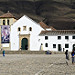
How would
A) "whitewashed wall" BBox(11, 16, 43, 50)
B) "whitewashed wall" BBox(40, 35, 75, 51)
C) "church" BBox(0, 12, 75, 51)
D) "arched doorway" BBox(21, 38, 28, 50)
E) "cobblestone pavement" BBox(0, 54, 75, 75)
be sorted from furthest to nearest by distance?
"arched doorway" BBox(21, 38, 28, 50), "whitewashed wall" BBox(11, 16, 43, 50), "church" BBox(0, 12, 75, 51), "whitewashed wall" BBox(40, 35, 75, 51), "cobblestone pavement" BBox(0, 54, 75, 75)

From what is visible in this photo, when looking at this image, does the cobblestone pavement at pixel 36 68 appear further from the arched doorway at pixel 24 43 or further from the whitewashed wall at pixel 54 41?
the arched doorway at pixel 24 43

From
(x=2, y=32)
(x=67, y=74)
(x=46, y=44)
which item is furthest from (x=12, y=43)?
(x=67, y=74)

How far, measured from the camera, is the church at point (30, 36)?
68000 mm

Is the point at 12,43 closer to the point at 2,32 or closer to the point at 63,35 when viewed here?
the point at 2,32

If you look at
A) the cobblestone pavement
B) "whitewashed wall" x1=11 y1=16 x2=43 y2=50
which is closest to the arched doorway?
"whitewashed wall" x1=11 y1=16 x2=43 y2=50

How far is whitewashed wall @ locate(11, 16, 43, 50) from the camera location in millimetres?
69562

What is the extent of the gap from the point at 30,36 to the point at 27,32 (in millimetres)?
1292

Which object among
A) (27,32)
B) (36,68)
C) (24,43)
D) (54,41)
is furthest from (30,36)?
(36,68)

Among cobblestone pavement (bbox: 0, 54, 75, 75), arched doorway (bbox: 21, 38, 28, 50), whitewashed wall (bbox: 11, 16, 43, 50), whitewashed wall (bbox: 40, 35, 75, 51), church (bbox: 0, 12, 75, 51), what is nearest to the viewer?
cobblestone pavement (bbox: 0, 54, 75, 75)

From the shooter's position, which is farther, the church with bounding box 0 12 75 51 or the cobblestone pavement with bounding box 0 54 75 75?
the church with bounding box 0 12 75 51

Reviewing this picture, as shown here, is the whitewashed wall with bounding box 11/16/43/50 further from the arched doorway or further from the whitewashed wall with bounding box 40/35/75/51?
the whitewashed wall with bounding box 40/35/75/51

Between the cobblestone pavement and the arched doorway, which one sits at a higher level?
the arched doorway

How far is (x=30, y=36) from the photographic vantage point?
70000mm

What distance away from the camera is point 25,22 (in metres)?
70.7
